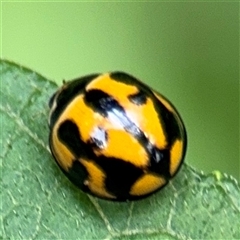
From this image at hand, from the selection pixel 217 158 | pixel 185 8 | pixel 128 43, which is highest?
pixel 185 8

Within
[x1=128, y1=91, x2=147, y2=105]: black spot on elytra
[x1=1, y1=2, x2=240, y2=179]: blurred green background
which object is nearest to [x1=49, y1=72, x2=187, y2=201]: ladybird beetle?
[x1=128, y1=91, x2=147, y2=105]: black spot on elytra

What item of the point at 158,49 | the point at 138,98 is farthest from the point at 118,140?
the point at 158,49

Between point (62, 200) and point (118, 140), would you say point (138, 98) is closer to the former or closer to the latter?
point (118, 140)

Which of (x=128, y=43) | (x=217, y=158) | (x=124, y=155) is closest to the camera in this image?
(x=124, y=155)

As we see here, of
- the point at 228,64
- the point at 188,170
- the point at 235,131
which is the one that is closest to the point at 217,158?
the point at 235,131

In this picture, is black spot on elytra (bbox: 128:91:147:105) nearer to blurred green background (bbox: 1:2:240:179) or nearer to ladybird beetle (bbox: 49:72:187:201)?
ladybird beetle (bbox: 49:72:187:201)

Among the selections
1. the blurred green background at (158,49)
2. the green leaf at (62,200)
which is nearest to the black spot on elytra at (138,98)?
the green leaf at (62,200)

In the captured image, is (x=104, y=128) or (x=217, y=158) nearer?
(x=104, y=128)

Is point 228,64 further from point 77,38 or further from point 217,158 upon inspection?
point 77,38
